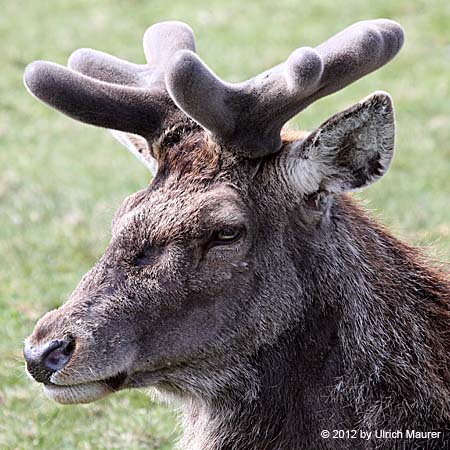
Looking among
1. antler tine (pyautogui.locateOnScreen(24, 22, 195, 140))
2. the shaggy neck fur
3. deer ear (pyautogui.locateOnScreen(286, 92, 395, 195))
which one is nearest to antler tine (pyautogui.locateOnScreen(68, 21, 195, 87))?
antler tine (pyautogui.locateOnScreen(24, 22, 195, 140))

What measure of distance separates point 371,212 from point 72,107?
1382mm

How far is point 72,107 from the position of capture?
4.76 m

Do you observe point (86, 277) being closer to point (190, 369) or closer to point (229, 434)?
point (190, 369)

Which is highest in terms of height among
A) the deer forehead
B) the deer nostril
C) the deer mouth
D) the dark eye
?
the deer forehead

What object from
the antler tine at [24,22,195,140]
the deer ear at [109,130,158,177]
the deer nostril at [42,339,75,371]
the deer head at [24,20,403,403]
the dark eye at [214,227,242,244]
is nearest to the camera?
the deer nostril at [42,339,75,371]

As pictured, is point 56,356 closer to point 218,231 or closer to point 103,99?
point 218,231

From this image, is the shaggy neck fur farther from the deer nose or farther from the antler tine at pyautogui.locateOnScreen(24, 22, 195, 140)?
the antler tine at pyautogui.locateOnScreen(24, 22, 195, 140)

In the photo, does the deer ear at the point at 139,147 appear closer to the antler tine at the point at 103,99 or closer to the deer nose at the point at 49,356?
the antler tine at the point at 103,99

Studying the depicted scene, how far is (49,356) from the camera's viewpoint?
13.9ft

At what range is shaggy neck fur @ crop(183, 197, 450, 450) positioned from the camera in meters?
4.54

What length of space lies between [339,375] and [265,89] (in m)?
1.18

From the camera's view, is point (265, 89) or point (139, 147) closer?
point (265, 89)

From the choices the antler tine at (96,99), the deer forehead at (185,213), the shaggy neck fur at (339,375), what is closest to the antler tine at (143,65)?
the antler tine at (96,99)

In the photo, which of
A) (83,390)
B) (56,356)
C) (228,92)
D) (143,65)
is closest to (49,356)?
(56,356)
